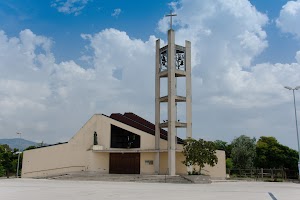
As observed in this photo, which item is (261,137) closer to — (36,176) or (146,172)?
(146,172)

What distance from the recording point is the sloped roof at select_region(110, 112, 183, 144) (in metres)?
38.7

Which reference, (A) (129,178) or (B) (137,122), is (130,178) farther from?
(B) (137,122)

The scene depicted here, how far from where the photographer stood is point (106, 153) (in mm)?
38906

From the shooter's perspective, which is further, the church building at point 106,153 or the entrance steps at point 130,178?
the church building at point 106,153

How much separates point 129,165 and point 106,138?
4013 millimetres

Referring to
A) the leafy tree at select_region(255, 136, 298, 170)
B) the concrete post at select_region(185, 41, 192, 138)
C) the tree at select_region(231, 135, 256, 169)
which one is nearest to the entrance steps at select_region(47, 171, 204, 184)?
the concrete post at select_region(185, 41, 192, 138)

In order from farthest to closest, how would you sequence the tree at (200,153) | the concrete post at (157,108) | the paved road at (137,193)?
the concrete post at (157,108) → the tree at (200,153) → the paved road at (137,193)

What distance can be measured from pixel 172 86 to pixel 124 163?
420 inches

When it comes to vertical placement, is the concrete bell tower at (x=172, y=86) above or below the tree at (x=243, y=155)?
above

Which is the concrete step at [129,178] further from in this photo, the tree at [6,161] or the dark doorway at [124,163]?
the tree at [6,161]

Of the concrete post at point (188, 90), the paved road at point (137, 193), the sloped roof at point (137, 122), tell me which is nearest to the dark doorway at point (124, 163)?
the sloped roof at point (137, 122)

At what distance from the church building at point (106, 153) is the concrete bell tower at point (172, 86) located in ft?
5.89

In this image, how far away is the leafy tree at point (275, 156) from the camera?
1957 inches

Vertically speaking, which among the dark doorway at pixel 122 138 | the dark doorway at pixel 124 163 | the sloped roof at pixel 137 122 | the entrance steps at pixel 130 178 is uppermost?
the sloped roof at pixel 137 122
